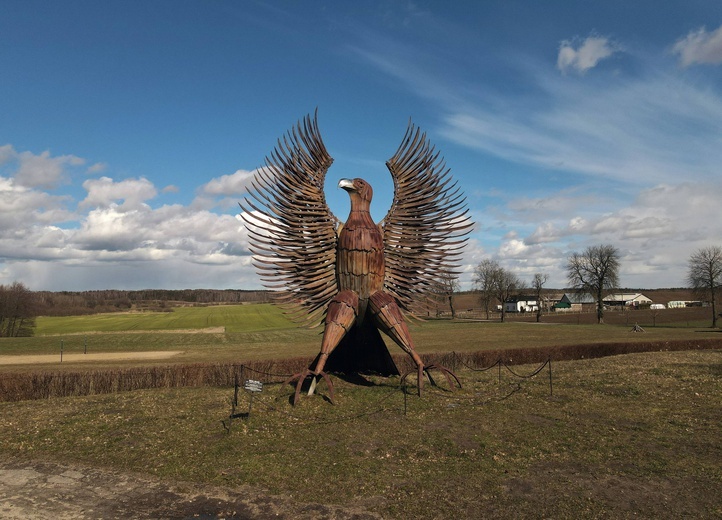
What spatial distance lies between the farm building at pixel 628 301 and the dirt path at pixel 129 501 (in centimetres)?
8480

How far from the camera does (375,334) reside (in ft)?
39.0

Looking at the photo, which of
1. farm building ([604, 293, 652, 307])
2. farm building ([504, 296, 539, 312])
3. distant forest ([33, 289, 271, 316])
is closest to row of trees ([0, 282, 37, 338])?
distant forest ([33, 289, 271, 316])

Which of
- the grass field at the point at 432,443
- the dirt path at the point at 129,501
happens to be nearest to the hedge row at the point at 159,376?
the grass field at the point at 432,443

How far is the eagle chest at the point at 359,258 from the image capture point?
36.0ft

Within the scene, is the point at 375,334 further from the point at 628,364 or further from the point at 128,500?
the point at 628,364

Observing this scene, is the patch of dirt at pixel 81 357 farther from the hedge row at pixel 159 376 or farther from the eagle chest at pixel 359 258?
the eagle chest at pixel 359 258

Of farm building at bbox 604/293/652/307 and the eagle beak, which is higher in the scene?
the eagle beak

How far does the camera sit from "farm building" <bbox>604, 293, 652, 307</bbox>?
83.3m

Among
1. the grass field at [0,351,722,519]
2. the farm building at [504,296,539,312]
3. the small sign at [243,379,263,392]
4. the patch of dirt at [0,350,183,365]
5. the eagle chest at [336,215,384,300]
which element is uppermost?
the eagle chest at [336,215,384,300]

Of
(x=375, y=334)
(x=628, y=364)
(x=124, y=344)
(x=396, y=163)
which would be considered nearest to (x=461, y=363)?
(x=628, y=364)

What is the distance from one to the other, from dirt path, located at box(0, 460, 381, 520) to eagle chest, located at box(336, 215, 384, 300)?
538 centimetres

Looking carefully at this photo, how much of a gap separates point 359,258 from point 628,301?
94.1 meters

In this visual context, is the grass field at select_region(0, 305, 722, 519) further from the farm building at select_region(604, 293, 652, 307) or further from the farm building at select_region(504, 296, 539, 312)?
the farm building at select_region(604, 293, 652, 307)

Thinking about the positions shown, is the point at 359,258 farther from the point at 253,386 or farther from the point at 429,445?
the point at 429,445
